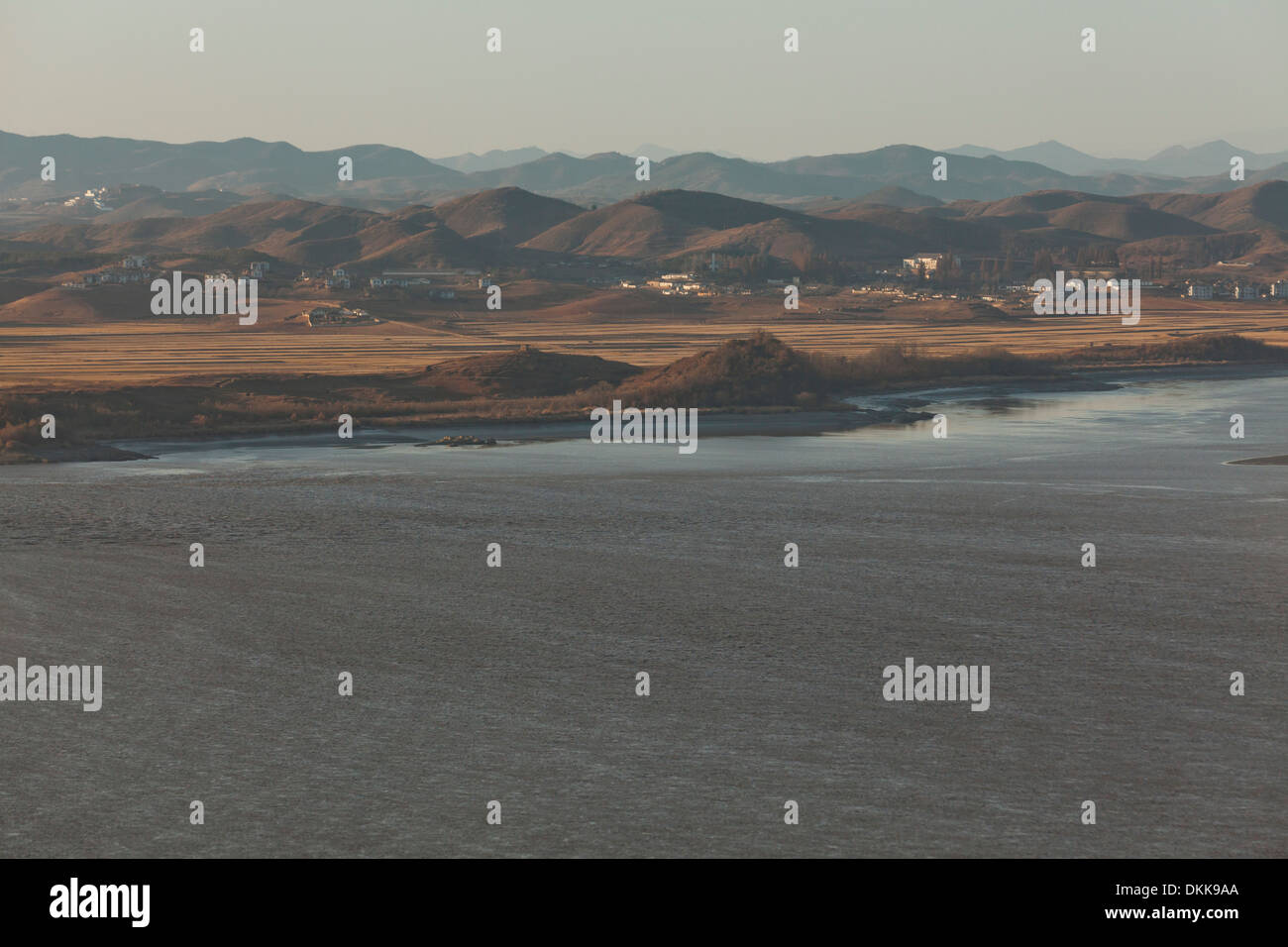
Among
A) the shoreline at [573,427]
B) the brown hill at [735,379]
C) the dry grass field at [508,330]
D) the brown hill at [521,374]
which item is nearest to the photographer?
the shoreline at [573,427]

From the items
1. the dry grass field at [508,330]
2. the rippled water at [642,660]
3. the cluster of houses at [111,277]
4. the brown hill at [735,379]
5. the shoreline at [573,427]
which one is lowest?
the rippled water at [642,660]

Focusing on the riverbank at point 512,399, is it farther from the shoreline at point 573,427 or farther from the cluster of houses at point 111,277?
the cluster of houses at point 111,277

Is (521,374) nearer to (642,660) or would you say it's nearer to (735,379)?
(735,379)

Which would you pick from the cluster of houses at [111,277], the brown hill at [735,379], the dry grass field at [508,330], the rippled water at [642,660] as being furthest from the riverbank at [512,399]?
the cluster of houses at [111,277]

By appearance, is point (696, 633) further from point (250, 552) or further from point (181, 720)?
point (250, 552)

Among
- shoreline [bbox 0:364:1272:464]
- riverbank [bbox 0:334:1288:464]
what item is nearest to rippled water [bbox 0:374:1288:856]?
shoreline [bbox 0:364:1272:464]

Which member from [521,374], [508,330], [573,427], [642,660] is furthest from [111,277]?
[642,660]
